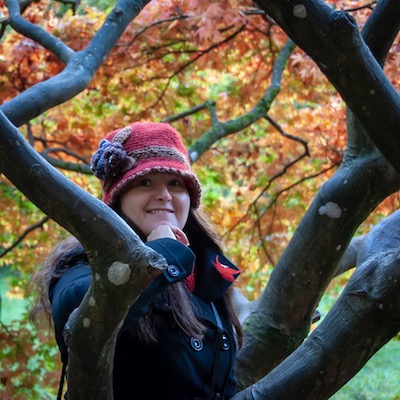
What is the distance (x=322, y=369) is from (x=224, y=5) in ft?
7.98

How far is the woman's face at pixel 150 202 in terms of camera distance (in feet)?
4.48

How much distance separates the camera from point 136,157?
1.39 meters

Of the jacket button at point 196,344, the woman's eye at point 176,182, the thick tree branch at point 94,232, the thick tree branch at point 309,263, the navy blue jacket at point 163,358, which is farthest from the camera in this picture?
the thick tree branch at point 309,263

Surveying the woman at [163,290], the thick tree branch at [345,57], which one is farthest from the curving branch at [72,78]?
the thick tree branch at [345,57]

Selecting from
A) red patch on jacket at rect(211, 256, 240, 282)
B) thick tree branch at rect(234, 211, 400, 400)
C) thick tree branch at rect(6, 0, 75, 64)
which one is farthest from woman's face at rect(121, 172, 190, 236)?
thick tree branch at rect(6, 0, 75, 64)

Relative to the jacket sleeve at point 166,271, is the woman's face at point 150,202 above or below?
above

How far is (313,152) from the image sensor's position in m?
4.22

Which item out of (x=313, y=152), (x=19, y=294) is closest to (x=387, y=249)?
(x=313, y=152)

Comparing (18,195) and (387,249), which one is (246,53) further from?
A: (387,249)

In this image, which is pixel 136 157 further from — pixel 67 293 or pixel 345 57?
pixel 345 57

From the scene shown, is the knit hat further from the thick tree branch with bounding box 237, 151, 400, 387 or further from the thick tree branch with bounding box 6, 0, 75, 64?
the thick tree branch with bounding box 6, 0, 75, 64

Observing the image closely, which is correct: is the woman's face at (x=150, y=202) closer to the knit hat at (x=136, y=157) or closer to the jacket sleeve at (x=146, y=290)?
the knit hat at (x=136, y=157)

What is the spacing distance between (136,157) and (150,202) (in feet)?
0.35

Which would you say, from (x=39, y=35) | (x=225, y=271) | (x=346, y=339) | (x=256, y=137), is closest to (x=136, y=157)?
(x=225, y=271)
